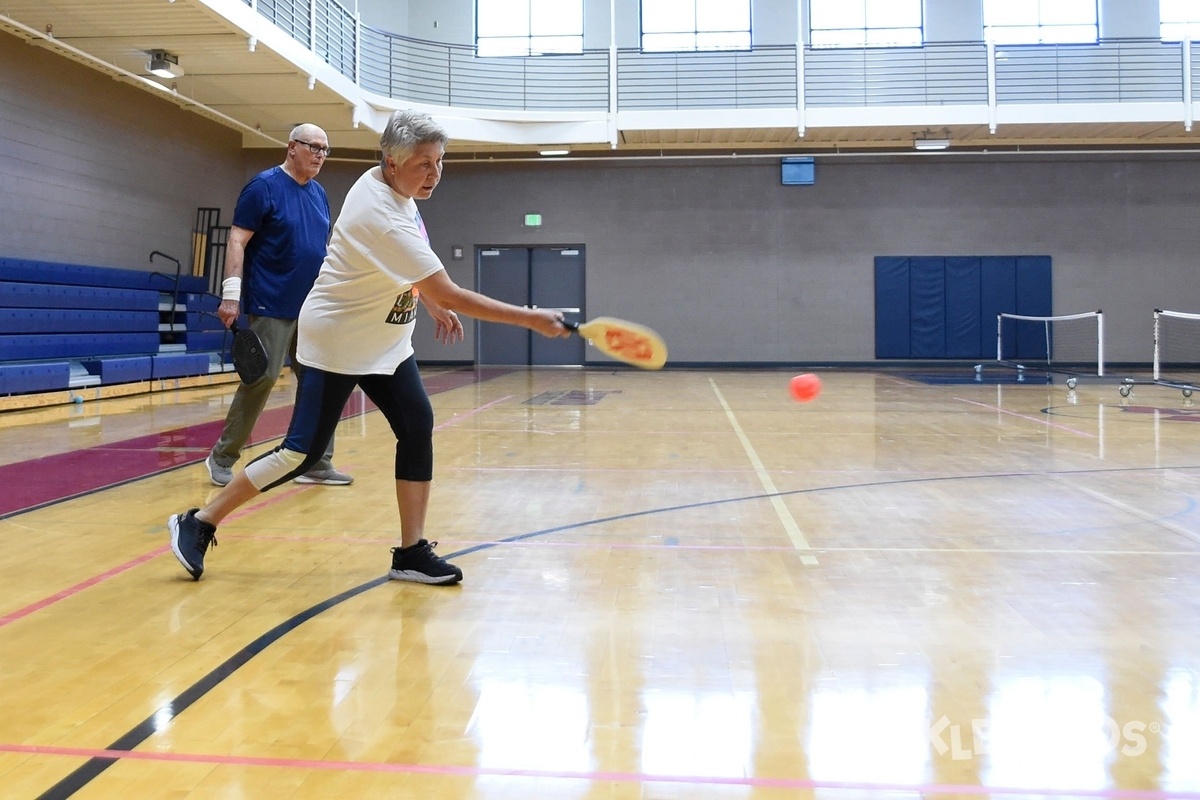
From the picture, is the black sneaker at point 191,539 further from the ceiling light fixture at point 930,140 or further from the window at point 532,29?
the window at point 532,29

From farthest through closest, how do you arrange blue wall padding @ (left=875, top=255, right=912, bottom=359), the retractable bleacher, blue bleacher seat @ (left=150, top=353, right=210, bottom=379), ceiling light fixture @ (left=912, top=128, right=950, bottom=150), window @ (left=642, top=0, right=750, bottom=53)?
blue wall padding @ (left=875, top=255, right=912, bottom=359), window @ (left=642, top=0, right=750, bottom=53), ceiling light fixture @ (left=912, top=128, right=950, bottom=150), blue bleacher seat @ (left=150, top=353, right=210, bottom=379), the retractable bleacher

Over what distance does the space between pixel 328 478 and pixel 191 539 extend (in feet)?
6.77

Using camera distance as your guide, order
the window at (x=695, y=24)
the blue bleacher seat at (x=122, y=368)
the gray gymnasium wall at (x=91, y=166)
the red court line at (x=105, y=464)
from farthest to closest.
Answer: the window at (x=695, y=24) → the gray gymnasium wall at (x=91, y=166) → the blue bleacher seat at (x=122, y=368) → the red court line at (x=105, y=464)

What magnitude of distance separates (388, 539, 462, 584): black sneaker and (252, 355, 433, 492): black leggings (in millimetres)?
250

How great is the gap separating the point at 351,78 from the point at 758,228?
8181 mm

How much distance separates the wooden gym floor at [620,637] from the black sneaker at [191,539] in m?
0.07

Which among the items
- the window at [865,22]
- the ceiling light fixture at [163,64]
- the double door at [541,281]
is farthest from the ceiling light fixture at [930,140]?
the ceiling light fixture at [163,64]

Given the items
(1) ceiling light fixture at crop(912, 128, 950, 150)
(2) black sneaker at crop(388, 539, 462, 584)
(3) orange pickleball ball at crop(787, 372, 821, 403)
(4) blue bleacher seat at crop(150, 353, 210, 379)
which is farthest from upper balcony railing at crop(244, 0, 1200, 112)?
(2) black sneaker at crop(388, 539, 462, 584)

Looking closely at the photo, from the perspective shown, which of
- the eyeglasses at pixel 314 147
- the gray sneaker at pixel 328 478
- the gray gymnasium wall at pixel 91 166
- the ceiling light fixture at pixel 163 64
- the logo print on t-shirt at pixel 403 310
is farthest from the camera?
the ceiling light fixture at pixel 163 64

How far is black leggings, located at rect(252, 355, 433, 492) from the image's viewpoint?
3.27 m

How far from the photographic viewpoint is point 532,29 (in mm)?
18859

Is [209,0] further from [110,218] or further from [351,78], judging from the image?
[351,78]

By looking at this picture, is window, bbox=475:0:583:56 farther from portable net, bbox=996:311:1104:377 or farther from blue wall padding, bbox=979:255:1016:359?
portable net, bbox=996:311:1104:377

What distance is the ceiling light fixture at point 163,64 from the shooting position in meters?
12.3
